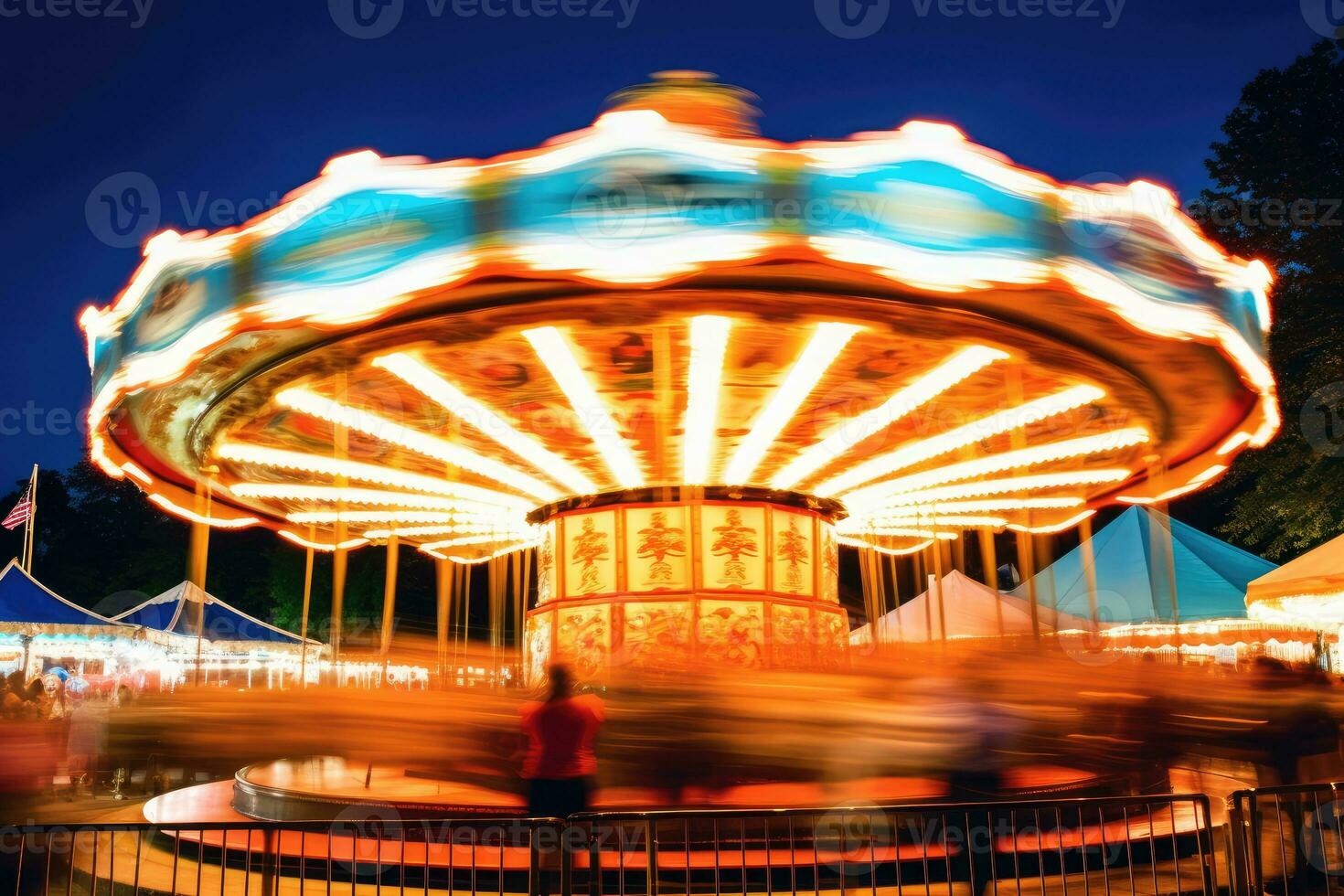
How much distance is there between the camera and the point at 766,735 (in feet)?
22.5

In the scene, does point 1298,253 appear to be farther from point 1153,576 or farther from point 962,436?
point 962,436

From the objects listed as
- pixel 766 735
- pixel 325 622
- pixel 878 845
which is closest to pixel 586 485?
pixel 766 735

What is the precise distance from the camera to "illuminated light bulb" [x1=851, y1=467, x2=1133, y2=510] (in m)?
11.1

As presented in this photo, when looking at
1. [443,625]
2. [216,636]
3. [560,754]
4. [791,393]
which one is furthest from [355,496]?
[216,636]

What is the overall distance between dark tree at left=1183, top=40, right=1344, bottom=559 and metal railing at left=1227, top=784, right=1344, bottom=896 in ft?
41.2

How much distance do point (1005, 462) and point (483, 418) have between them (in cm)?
530

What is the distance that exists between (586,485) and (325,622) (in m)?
28.9

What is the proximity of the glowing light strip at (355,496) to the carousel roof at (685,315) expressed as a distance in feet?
4.21

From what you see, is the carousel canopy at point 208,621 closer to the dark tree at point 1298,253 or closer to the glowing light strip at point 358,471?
the glowing light strip at point 358,471

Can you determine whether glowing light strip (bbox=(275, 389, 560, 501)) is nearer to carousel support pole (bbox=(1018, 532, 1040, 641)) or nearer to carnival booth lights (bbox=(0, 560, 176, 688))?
carousel support pole (bbox=(1018, 532, 1040, 641))

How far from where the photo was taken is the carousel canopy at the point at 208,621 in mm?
21438

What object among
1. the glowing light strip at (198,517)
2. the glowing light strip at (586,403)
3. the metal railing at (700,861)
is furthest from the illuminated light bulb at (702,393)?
the glowing light strip at (198,517)

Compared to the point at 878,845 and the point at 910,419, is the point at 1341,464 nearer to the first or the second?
the point at 910,419

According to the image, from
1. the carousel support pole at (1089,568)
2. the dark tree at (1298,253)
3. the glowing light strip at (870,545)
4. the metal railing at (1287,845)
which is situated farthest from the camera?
the dark tree at (1298,253)
